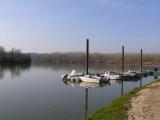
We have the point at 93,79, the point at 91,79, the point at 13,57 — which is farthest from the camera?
the point at 13,57

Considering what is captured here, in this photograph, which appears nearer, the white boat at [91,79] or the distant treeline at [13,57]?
the white boat at [91,79]

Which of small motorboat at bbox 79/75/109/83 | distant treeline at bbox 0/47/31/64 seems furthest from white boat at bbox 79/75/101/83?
distant treeline at bbox 0/47/31/64

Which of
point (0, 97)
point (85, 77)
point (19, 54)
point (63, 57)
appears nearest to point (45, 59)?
point (63, 57)

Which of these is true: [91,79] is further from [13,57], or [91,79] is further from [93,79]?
[13,57]

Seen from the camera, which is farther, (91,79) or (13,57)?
(13,57)

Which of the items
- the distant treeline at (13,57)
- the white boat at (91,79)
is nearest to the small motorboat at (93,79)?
the white boat at (91,79)

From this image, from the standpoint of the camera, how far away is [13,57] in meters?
131

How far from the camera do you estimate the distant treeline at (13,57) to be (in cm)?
12792

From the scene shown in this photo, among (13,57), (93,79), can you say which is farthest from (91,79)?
(13,57)

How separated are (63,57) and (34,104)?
545 feet

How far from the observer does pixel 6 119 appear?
20.3 metres

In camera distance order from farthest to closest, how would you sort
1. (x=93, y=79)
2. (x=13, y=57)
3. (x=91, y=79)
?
(x=13, y=57) < (x=91, y=79) < (x=93, y=79)

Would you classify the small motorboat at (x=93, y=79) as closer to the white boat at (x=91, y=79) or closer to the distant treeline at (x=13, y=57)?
the white boat at (x=91, y=79)

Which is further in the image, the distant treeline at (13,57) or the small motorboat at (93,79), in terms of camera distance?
the distant treeline at (13,57)
